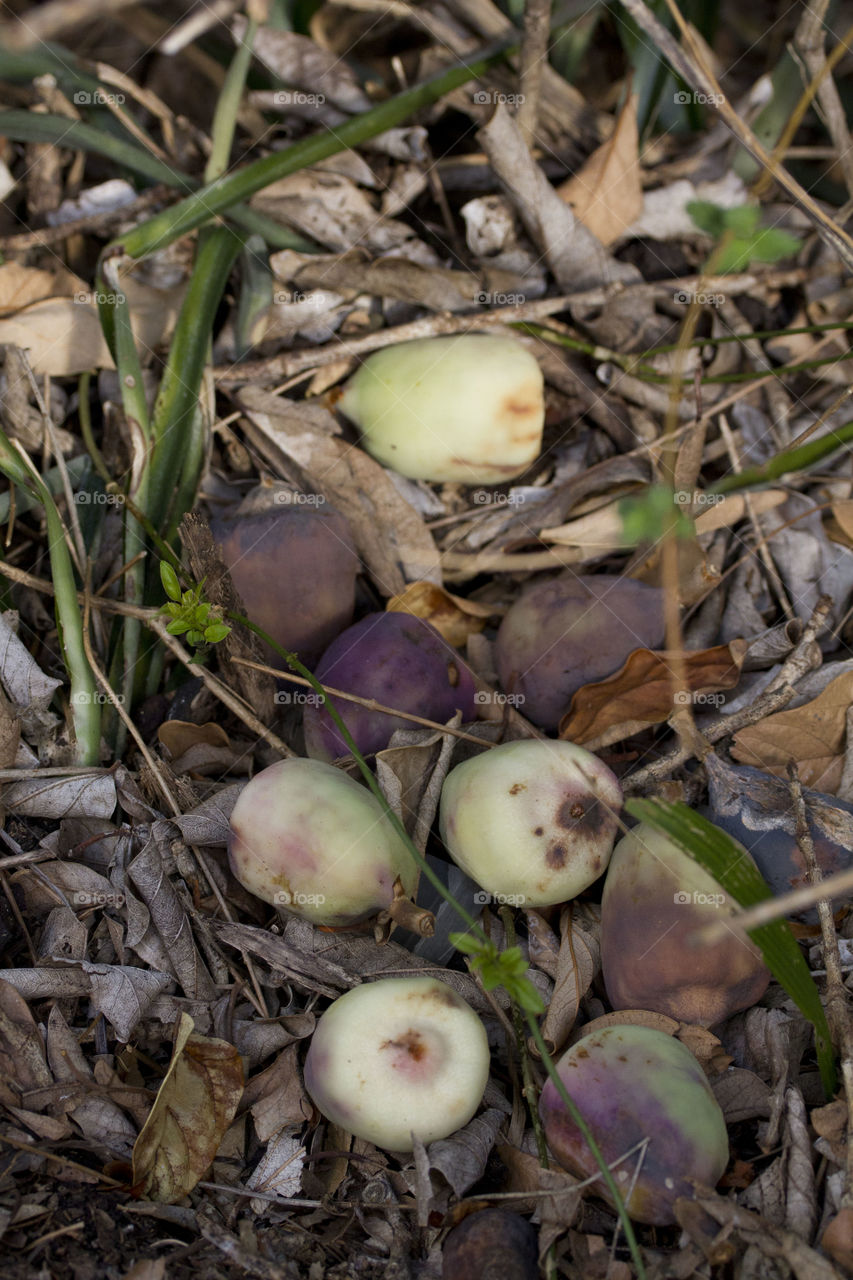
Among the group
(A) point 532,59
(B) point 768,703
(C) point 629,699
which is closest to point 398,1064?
(C) point 629,699

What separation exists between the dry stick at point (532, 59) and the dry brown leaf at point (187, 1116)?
1.80m

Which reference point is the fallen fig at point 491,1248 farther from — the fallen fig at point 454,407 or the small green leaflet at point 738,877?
the fallen fig at point 454,407

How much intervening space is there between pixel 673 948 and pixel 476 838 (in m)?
0.30

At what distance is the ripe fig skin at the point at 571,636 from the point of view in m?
1.60

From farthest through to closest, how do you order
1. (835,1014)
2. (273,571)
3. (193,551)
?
(273,571) → (193,551) → (835,1014)

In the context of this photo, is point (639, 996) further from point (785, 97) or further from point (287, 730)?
point (785, 97)

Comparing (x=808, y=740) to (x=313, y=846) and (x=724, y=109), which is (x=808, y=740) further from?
(x=724, y=109)

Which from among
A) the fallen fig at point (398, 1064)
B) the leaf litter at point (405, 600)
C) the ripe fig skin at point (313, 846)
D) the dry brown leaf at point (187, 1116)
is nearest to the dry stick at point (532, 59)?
the leaf litter at point (405, 600)

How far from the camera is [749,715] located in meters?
1.54

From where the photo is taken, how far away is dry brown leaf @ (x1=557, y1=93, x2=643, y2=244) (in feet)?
6.59

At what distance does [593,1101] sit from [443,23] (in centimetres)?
215

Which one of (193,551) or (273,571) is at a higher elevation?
(193,551)

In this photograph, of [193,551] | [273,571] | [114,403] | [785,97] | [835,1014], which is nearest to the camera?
[835,1014]

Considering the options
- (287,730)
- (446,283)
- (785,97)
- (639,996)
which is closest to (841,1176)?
(639,996)
